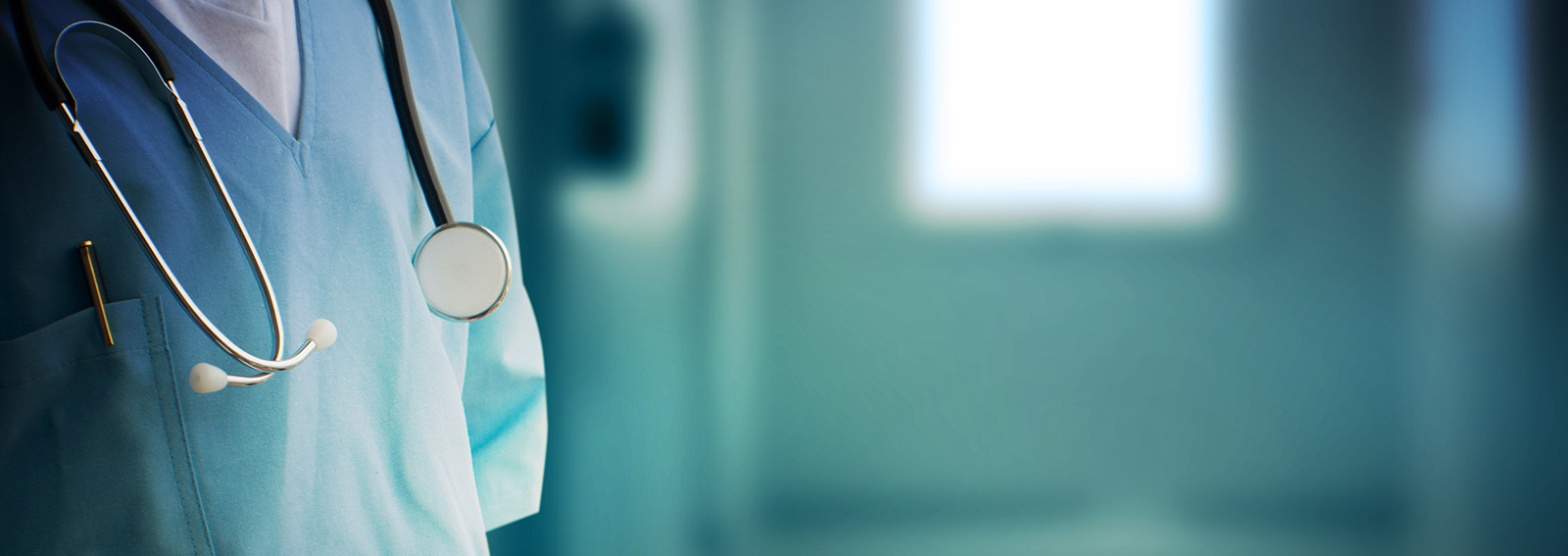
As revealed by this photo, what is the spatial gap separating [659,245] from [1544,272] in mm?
897

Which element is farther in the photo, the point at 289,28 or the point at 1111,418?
the point at 1111,418

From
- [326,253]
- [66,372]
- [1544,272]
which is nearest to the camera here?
[66,372]

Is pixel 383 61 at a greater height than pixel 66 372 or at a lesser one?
greater

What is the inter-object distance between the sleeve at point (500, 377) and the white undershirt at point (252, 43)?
0.21 metres

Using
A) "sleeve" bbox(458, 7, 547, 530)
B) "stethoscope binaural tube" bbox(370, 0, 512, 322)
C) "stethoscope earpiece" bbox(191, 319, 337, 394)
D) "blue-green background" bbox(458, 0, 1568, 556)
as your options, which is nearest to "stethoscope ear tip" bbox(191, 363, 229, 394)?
"stethoscope earpiece" bbox(191, 319, 337, 394)

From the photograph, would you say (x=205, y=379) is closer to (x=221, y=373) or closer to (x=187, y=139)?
(x=221, y=373)

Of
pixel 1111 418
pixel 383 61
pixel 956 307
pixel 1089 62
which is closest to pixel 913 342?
pixel 956 307

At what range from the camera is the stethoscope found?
0.39m

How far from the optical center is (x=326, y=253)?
515 mm

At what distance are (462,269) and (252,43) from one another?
18 centimetres

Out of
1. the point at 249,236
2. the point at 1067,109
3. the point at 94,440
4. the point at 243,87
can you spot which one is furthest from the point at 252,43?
the point at 1067,109

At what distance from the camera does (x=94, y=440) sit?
0.42m

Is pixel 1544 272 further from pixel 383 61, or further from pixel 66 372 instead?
pixel 66 372

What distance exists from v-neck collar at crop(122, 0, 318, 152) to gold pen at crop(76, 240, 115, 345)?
0.11m
